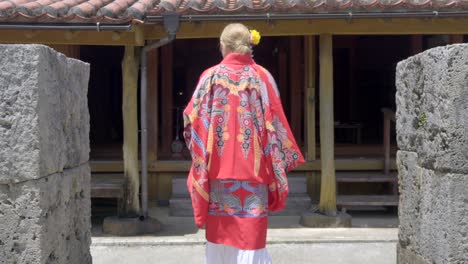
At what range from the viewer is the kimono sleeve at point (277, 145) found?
10.3 ft

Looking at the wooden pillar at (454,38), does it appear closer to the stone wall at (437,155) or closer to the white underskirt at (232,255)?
the stone wall at (437,155)

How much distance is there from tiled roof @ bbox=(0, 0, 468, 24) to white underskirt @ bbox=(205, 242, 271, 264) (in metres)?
3.60

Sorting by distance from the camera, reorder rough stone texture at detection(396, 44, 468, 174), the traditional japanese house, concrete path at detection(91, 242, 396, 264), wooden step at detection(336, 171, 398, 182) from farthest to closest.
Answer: wooden step at detection(336, 171, 398, 182), the traditional japanese house, concrete path at detection(91, 242, 396, 264), rough stone texture at detection(396, 44, 468, 174)

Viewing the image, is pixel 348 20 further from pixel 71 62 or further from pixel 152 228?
pixel 71 62

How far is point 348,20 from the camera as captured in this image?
6.44 meters

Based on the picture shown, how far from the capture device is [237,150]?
308 centimetres

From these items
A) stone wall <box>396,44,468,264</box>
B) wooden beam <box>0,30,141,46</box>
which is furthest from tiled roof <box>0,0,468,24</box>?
stone wall <box>396,44,468,264</box>

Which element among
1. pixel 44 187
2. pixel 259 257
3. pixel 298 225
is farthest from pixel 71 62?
pixel 298 225

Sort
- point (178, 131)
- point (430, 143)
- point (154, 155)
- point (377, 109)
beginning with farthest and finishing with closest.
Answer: point (377, 109), point (178, 131), point (154, 155), point (430, 143)

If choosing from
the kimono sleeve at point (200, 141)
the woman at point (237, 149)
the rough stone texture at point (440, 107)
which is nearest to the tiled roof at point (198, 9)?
the rough stone texture at point (440, 107)

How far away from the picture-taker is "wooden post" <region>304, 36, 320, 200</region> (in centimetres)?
789

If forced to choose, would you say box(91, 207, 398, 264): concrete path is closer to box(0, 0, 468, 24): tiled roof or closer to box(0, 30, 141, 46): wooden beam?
box(0, 30, 141, 46): wooden beam

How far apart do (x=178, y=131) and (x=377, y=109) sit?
5.04 m

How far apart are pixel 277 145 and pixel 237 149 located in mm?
230
